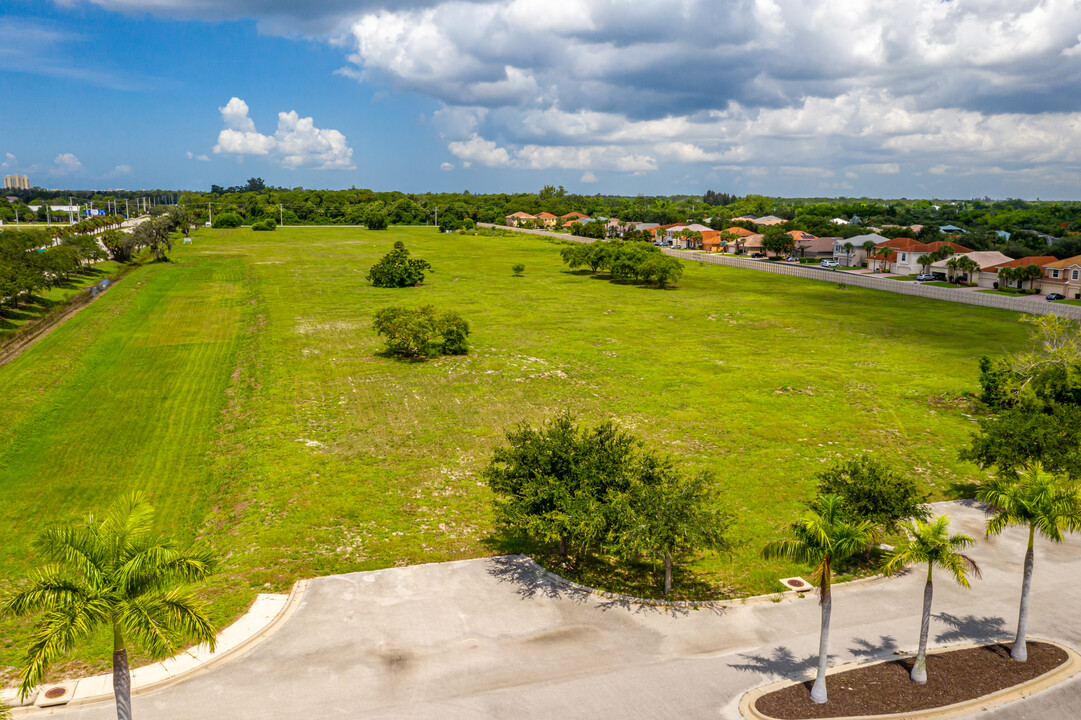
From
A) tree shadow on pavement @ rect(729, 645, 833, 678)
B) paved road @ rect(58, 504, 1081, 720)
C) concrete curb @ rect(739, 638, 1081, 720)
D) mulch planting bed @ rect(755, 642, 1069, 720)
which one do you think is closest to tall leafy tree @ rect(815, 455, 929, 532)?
paved road @ rect(58, 504, 1081, 720)

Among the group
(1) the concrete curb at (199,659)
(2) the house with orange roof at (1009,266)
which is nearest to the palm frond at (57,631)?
(1) the concrete curb at (199,659)

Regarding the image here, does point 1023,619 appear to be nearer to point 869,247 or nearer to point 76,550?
point 76,550

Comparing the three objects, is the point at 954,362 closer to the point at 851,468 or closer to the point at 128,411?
the point at 851,468

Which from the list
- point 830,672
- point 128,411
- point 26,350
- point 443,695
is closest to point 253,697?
point 443,695

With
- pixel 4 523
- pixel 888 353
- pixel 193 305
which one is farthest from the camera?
pixel 193 305

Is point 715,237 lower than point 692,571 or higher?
higher

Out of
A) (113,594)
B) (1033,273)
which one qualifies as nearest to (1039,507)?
(113,594)
